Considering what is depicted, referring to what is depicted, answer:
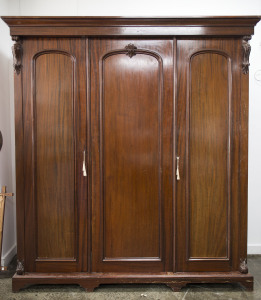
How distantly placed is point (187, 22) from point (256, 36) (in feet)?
3.57

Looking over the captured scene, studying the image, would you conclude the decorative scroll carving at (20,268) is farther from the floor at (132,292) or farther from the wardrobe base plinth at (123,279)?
the floor at (132,292)

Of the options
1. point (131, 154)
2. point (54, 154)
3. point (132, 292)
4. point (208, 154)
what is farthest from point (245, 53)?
point (132, 292)

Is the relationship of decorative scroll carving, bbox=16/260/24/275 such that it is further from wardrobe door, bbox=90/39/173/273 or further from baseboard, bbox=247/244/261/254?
baseboard, bbox=247/244/261/254

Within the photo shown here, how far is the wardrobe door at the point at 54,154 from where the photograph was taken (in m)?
2.00

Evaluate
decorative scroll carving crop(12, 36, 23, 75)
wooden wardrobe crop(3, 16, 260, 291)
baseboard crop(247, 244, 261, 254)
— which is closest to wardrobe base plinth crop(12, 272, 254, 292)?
wooden wardrobe crop(3, 16, 260, 291)

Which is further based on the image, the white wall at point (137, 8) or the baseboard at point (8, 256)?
the white wall at point (137, 8)

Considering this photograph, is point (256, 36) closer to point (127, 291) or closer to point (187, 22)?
point (187, 22)

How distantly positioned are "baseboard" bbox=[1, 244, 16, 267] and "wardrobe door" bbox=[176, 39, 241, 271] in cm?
166

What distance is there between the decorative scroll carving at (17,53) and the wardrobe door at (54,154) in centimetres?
4

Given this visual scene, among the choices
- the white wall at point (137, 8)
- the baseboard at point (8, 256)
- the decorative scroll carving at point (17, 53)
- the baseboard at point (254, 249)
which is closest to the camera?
the decorative scroll carving at point (17, 53)

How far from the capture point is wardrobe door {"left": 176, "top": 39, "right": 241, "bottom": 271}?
78.8 inches

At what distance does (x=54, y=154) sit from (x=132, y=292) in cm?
131

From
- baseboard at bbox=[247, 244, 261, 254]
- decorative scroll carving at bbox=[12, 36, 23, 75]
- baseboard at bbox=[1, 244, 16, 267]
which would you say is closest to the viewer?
decorative scroll carving at bbox=[12, 36, 23, 75]

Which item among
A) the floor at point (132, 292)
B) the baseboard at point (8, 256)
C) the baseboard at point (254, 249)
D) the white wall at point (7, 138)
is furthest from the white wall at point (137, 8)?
the baseboard at point (254, 249)
